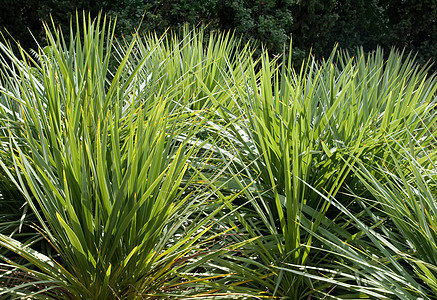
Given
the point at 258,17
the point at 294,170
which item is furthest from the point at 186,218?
the point at 258,17

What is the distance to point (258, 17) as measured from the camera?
662cm

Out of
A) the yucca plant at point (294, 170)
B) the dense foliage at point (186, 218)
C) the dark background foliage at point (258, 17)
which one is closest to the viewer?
the dense foliage at point (186, 218)

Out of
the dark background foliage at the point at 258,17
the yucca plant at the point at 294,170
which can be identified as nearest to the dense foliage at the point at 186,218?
the yucca plant at the point at 294,170

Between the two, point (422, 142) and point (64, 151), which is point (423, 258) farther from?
point (64, 151)

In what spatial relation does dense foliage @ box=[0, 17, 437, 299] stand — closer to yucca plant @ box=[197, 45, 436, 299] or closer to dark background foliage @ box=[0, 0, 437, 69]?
yucca plant @ box=[197, 45, 436, 299]

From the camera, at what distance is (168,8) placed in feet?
20.3

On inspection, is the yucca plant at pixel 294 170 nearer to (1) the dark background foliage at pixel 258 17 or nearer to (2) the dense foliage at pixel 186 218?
(2) the dense foliage at pixel 186 218

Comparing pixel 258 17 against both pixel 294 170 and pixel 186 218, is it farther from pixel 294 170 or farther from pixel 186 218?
pixel 186 218

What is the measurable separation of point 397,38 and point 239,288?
7.87 meters

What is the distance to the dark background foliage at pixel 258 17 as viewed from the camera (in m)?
5.98

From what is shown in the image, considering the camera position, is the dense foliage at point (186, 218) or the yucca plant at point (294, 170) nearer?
the dense foliage at point (186, 218)

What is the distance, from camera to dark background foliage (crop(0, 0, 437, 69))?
5984 mm

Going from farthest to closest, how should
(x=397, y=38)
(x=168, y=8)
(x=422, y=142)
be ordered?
(x=397, y=38) → (x=168, y=8) → (x=422, y=142)

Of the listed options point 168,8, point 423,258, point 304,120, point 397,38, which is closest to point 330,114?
point 304,120
